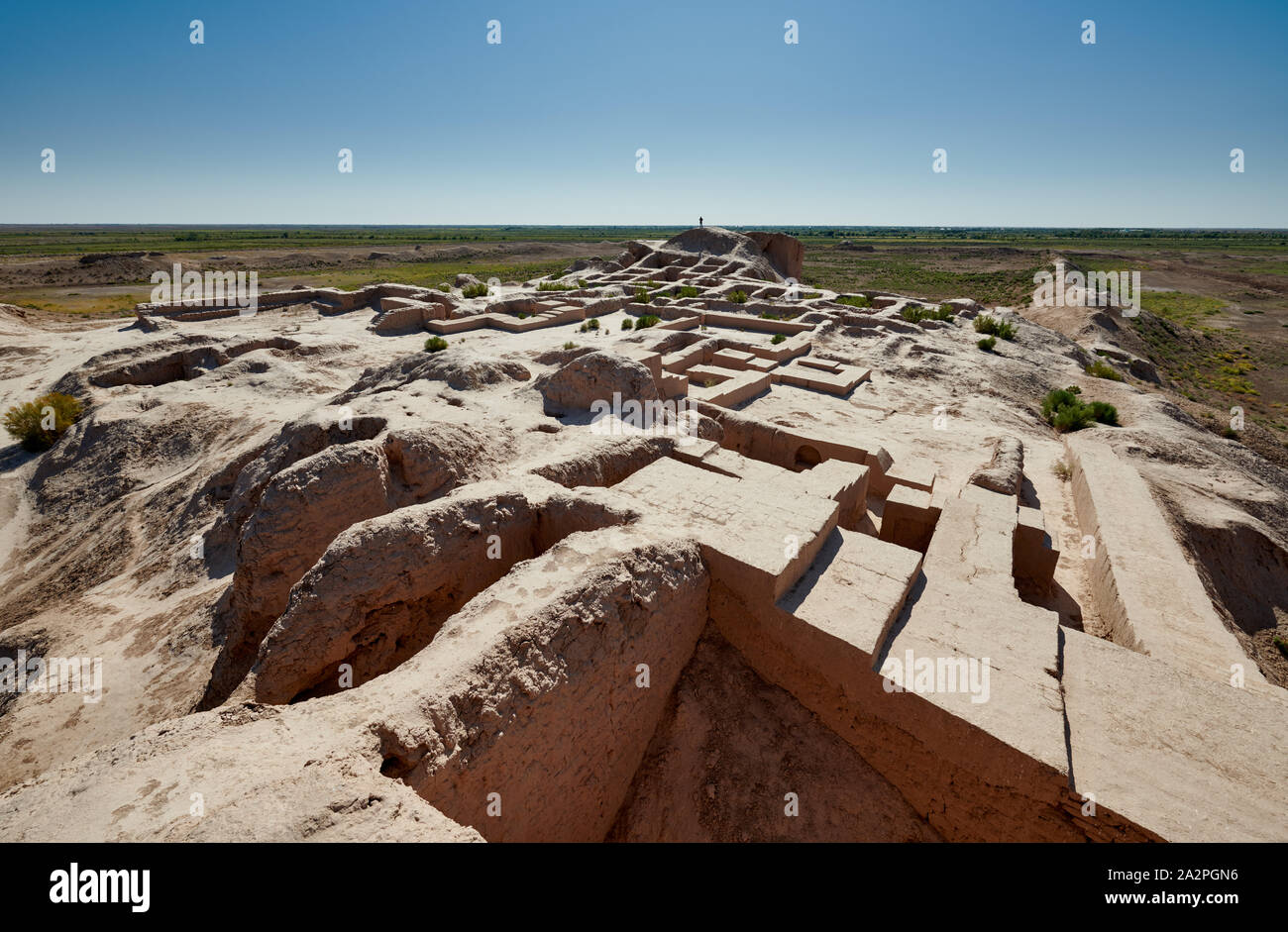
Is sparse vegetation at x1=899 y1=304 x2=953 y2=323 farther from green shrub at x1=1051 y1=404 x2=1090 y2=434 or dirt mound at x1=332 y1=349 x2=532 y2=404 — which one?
dirt mound at x1=332 y1=349 x2=532 y2=404

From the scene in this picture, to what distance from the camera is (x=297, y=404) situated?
1195 cm

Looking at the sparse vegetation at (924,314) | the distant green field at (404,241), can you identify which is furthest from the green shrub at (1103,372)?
the distant green field at (404,241)

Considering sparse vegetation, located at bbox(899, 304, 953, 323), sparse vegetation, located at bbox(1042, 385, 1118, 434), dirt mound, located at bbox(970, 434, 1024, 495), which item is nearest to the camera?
dirt mound, located at bbox(970, 434, 1024, 495)

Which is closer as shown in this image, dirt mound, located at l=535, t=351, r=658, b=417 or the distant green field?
dirt mound, located at l=535, t=351, r=658, b=417

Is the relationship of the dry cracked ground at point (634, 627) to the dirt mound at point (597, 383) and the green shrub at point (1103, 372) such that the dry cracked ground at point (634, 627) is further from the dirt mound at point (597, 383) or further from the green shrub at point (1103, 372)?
the green shrub at point (1103, 372)

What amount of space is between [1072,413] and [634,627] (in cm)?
1224

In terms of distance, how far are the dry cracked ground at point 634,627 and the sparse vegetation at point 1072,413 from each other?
44 cm

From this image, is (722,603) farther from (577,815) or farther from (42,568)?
(42,568)

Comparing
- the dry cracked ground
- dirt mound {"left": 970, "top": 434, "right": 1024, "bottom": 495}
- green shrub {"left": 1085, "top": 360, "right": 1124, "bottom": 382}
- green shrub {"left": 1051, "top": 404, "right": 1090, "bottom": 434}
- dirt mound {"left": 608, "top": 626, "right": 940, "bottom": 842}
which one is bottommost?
dirt mound {"left": 608, "top": 626, "right": 940, "bottom": 842}

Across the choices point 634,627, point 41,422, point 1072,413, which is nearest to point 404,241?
point 41,422

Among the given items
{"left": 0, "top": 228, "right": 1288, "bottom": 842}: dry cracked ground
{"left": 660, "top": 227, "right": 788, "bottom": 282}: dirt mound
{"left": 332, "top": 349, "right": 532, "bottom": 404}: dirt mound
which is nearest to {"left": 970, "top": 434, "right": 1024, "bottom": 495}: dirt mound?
{"left": 0, "top": 228, "right": 1288, "bottom": 842}: dry cracked ground

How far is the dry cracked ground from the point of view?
3.27 metres

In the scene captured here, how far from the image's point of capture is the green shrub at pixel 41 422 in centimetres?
1201

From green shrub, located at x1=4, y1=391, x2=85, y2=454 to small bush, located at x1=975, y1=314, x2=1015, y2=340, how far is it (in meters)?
26.1
